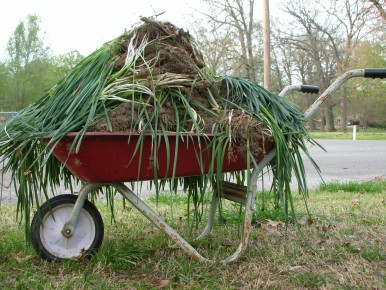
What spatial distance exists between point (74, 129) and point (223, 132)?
679 millimetres

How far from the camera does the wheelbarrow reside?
213 cm

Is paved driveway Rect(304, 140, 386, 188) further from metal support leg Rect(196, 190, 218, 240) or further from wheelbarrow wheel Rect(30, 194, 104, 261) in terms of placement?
wheelbarrow wheel Rect(30, 194, 104, 261)

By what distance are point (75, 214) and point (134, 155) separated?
1.67ft

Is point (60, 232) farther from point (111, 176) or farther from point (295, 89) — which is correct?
point (295, 89)

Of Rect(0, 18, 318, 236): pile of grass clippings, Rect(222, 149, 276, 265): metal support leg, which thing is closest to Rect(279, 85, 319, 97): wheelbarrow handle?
Rect(0, 18, 318, 236): pile of grass clippings

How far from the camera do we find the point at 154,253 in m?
2.70

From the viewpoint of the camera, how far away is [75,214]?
2.38 meters

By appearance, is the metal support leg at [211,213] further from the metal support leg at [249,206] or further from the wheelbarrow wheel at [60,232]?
the wheelbarrow wheel at [60,232]

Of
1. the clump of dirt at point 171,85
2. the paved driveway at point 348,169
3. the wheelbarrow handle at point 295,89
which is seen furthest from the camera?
the paved driveway at point 348,169

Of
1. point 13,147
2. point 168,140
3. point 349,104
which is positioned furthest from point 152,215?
point 349,104

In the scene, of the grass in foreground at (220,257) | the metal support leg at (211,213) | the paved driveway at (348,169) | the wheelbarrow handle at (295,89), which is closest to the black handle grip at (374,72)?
the wheelbarrow handle at (295,89)

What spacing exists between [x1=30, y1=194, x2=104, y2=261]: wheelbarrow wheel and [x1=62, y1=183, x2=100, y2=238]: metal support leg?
0.05 m

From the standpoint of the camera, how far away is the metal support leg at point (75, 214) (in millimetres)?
2332

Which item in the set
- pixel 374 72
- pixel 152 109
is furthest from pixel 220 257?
pixel 374 72
